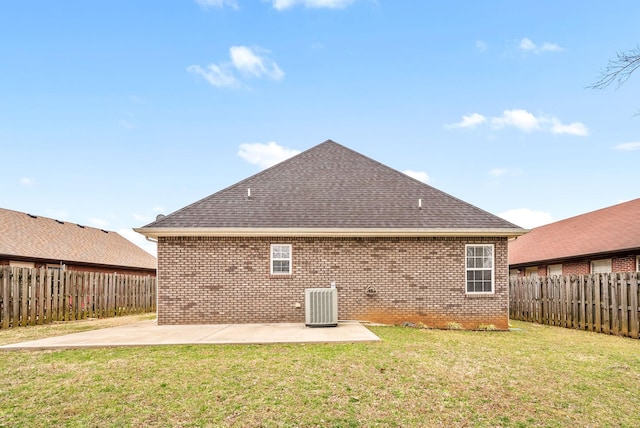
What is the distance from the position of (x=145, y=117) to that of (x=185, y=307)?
35.1ft

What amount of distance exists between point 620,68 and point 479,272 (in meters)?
8.14

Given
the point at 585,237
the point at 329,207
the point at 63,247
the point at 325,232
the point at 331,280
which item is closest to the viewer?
the point at 325,232

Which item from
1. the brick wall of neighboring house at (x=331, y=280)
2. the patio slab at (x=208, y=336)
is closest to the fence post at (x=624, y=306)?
the brick wall of neighboring house at (x=331, y=280)

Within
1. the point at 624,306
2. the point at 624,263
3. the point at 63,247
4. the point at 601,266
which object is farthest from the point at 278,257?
the point at 63,247

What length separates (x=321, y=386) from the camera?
5273 mm

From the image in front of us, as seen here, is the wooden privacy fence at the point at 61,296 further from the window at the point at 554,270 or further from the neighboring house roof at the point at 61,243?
the window at the point at 554,270

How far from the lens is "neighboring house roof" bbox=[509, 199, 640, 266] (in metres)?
15.7

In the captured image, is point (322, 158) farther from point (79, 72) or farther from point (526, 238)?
point (526, 238)

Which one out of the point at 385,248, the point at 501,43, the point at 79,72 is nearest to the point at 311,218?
the point at 385,248

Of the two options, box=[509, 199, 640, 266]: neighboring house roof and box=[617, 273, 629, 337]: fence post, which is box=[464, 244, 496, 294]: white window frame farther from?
box=[509, 199, 640, 266]: neighboring house roof

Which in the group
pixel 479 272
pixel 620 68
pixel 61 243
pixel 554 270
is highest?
pixel 620 68

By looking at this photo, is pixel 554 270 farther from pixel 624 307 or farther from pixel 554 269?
pixel 624 307

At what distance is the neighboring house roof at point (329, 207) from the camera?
1144 cm

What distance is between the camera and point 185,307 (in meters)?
11.3
